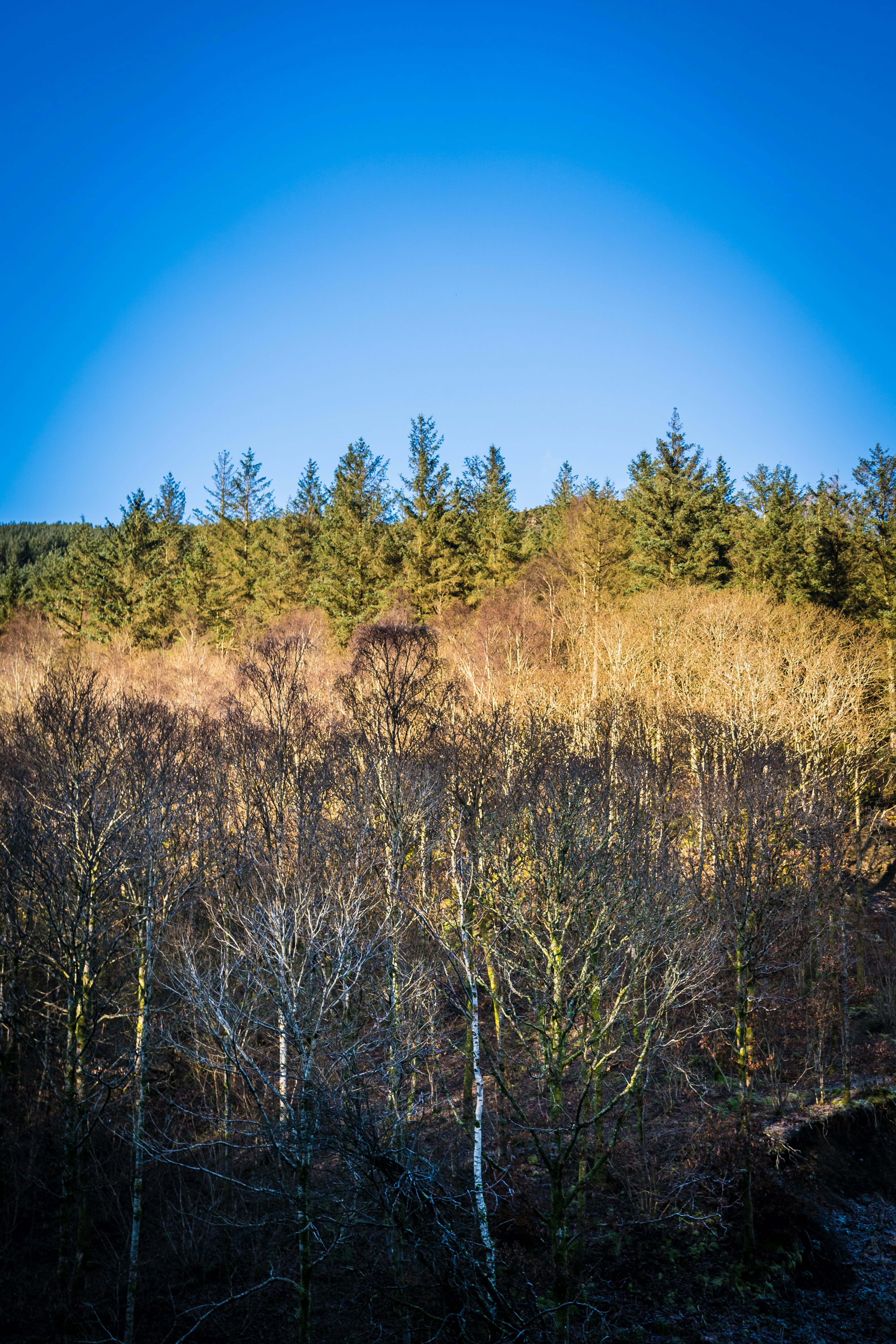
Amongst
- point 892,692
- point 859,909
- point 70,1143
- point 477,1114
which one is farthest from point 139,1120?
point 892,692

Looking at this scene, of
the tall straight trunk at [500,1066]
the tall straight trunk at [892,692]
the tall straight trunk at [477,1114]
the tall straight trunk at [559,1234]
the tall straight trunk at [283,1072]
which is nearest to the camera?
the tall straight trunk at [477,1114]

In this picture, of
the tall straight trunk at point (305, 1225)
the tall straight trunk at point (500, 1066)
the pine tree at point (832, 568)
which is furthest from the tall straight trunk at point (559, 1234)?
Answer: the pine tree at point (832, 568)

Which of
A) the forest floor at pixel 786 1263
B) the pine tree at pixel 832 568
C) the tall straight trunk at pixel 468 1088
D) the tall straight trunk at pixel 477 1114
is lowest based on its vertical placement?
the forest floor at pixel 786 1263

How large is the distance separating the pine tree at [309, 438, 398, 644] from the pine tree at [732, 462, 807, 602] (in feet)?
62.2

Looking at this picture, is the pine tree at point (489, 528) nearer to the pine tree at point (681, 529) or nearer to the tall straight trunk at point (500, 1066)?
the pine tree at point (681, 529)

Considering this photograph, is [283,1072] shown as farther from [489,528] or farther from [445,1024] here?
[489,528]

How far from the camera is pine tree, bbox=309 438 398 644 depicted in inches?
1673

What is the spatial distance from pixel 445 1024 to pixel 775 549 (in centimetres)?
2656

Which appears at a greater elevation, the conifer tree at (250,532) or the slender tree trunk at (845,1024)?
the conifer tree at (250,532)

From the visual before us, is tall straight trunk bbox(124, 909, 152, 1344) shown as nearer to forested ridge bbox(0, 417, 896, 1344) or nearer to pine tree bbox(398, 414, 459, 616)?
forested ridge bbox(0, 417, 896, 1344)

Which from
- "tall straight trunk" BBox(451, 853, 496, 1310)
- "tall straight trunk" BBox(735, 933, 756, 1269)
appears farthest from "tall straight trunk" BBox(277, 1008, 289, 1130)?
"tall straight trunk" BBox(735, 933, 756, 1269)

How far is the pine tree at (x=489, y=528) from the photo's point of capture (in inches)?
1693

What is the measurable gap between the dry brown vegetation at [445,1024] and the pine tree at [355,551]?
14149mm

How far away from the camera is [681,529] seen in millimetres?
39219
